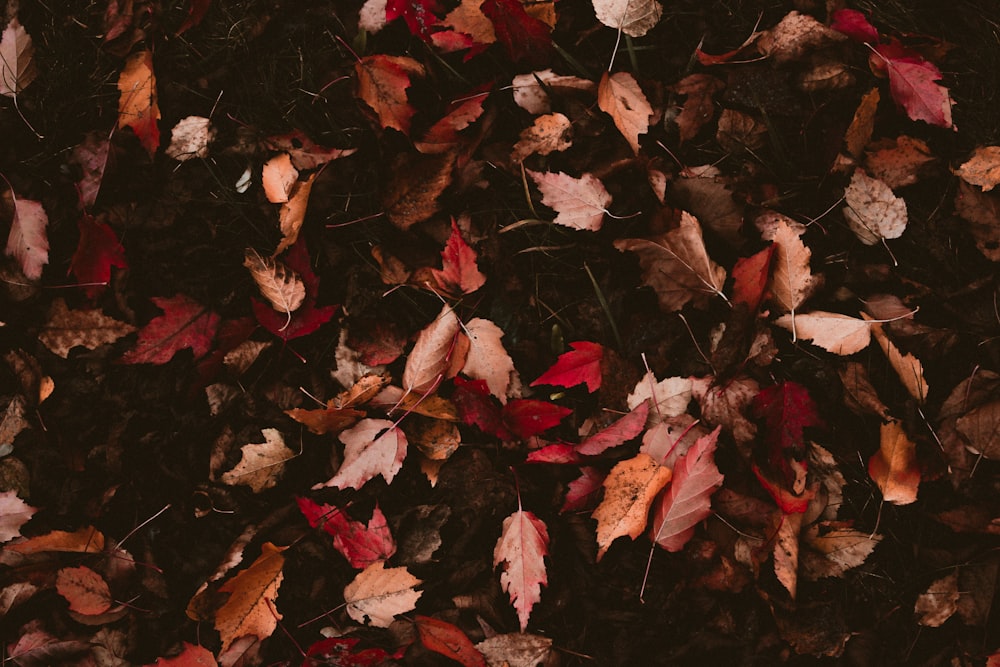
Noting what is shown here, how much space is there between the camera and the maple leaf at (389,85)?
163 centimetres

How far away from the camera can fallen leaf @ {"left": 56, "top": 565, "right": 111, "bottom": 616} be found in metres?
1.57

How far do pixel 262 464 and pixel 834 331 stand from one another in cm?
138

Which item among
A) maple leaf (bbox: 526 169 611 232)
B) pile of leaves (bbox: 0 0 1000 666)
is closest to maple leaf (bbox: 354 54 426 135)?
pile of leaves (bbox: 0 0 1000 666)

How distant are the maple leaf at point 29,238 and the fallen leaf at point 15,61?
0.99 ft

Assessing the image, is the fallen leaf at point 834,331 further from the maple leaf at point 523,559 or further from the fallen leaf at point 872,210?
the maple leaf at point 523,559

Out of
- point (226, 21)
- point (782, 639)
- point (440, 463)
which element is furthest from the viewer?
point (226, 21)

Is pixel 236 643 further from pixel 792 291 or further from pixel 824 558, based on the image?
pixel 792 291

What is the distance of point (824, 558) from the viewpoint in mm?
1466

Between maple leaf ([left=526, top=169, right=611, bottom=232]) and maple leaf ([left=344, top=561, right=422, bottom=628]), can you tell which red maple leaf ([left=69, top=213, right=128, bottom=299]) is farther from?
maple leaf ([left=526, top=169, right=611, bottom=232])

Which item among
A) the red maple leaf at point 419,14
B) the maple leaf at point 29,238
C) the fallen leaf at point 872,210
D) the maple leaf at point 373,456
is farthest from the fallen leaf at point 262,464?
the fallen leaf at point 872,210

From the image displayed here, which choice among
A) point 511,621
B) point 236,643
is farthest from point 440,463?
point 236,643

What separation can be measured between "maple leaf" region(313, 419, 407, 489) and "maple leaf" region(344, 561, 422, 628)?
0.21 m

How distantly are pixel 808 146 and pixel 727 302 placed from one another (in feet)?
1.48

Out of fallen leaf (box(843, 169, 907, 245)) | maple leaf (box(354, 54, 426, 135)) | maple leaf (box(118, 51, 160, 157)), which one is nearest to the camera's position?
fallen leaf (box(843, 169, 907, 245))
